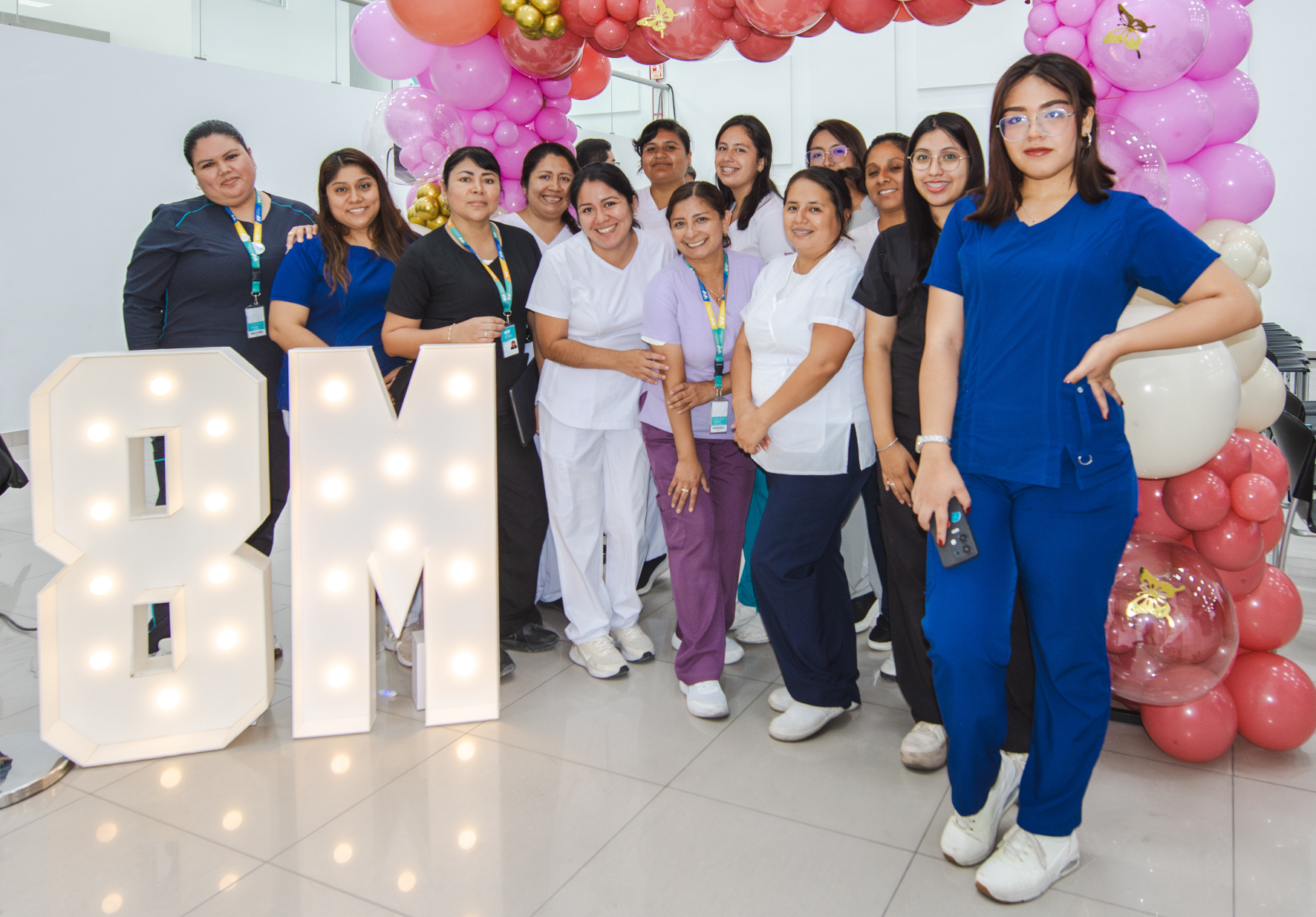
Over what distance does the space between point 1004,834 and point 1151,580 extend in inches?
28.2

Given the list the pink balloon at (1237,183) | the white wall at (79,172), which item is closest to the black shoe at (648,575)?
the pink balloon at (1237,183)

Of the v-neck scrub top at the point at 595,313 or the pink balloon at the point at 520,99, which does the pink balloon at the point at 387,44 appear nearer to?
the pink balloon at the point at 520,99

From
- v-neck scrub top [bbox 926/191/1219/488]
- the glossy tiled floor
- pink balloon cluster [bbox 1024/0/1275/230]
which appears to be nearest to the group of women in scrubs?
v-neck scrub top [bbox 926/191/1219/488]

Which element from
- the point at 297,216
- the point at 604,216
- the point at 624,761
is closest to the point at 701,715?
the point at 624,761

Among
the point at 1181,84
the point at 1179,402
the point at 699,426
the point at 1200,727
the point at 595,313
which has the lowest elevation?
the point at 1200,727

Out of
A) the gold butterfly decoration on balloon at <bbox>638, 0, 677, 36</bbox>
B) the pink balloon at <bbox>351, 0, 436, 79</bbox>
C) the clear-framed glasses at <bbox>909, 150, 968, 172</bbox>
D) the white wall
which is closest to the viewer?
the clear-framed glasses at <bbox>909, 150, 968, 172</bbox>

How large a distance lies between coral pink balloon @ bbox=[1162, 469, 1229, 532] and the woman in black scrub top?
2.56 metres

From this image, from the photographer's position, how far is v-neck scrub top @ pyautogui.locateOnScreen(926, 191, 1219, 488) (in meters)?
1.59

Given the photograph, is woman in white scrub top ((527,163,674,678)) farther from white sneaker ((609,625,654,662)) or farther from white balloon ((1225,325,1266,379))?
white balloon ((1225,325,1266,379))

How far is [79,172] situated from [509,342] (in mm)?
4386

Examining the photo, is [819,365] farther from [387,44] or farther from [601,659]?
[387,44]

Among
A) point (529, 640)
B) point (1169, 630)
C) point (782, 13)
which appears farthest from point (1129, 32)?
point (529, 640)

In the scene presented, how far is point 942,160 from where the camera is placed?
207 cm

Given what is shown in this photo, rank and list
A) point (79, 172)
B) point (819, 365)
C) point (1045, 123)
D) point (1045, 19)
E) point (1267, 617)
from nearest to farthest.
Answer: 1. point (1045, 123)
2. point (819, 365)
3. point (1267, 617)
4. point (1045, 19)
5. point (79, 172)
